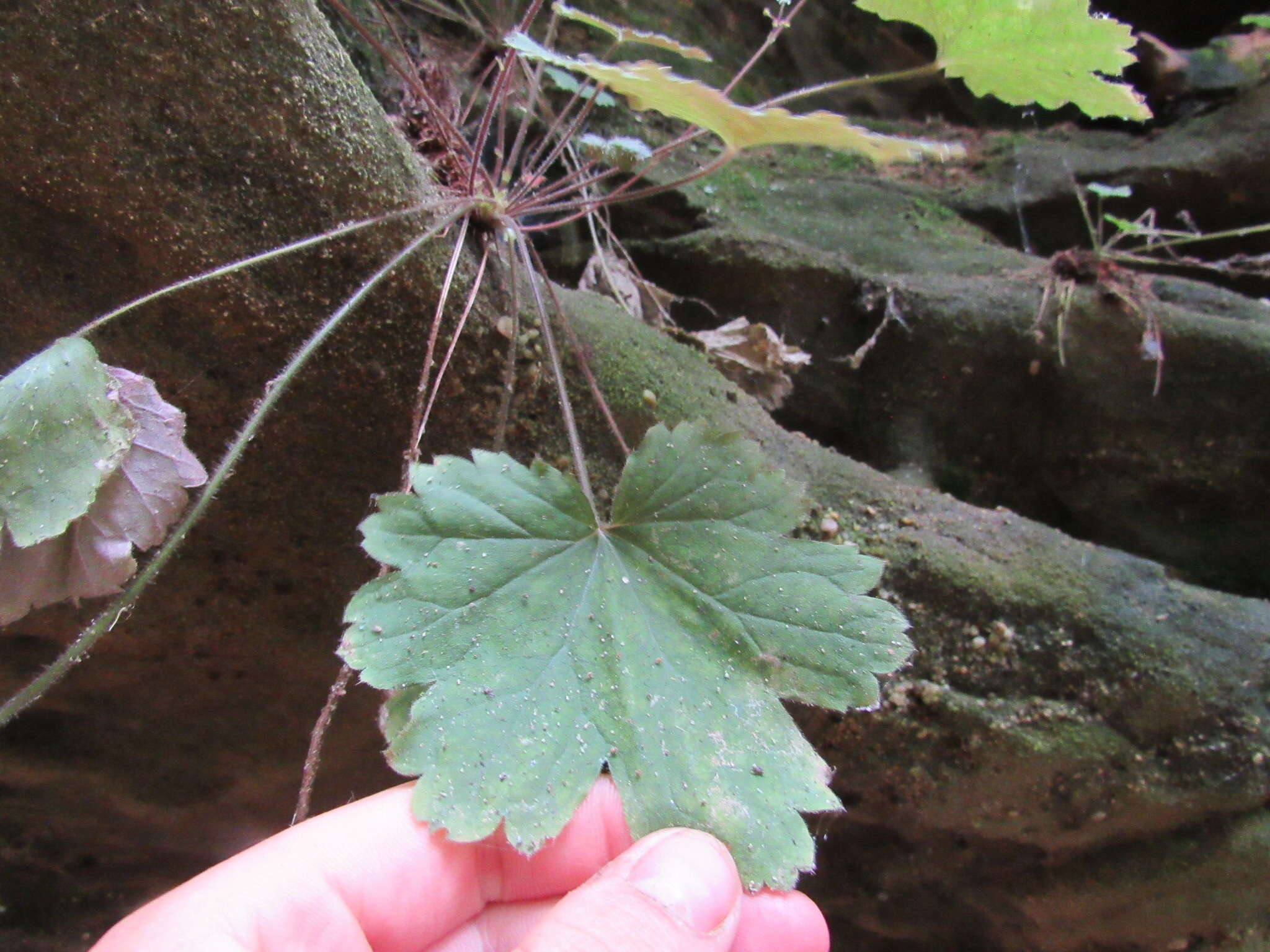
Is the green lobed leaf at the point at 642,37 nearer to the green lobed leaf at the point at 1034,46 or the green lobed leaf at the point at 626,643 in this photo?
the green lobed leaf at the point at 1034,46

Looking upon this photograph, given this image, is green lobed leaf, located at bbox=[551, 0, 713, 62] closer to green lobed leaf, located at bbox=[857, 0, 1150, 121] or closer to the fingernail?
green lobed leaf, located at bbox=[857, 0, 1150, 121]

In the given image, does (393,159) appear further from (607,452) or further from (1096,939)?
(1096,939)

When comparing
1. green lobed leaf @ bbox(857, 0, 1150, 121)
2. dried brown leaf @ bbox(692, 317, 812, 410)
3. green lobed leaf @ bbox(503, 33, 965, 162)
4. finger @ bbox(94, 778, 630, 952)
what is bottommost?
finger @ bbox(94, 778, 630, 952)

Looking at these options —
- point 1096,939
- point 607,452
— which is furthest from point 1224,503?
point 607,452

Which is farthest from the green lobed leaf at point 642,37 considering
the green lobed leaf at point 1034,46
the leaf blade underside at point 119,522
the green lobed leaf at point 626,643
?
the leaf blade underside at point 119,522

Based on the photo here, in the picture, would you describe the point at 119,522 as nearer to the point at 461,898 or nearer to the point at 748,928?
the point at 461,898

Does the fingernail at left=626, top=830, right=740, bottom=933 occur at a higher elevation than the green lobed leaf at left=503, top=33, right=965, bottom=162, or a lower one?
lower

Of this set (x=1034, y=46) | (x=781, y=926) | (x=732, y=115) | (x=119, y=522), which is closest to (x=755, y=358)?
(x=1034, y=46)

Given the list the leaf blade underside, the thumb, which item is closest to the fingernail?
the thumb
